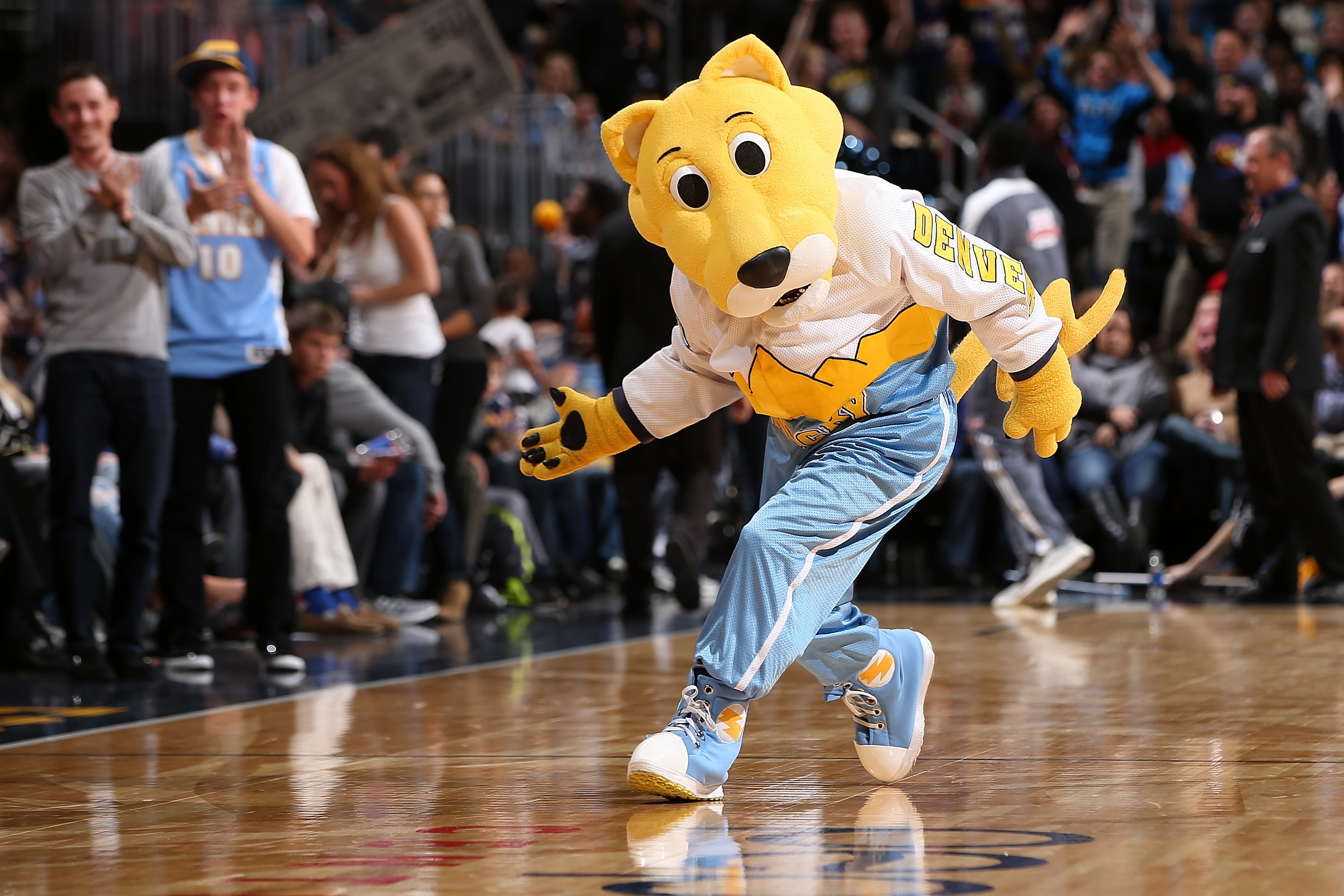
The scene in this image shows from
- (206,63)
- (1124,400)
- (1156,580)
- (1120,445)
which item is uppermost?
(206,63)

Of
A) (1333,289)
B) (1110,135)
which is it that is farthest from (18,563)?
(1110,135)

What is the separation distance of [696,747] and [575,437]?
2.39 feet

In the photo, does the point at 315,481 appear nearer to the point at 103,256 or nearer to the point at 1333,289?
the point at 103,256

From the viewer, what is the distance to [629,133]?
9.62 feet

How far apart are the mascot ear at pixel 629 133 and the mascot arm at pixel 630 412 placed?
13.5 inches

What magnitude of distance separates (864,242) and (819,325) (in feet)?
0.54

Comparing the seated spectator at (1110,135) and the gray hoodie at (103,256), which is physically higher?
the seated spectator at (1110,135)

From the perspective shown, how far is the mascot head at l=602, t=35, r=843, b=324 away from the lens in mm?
2740

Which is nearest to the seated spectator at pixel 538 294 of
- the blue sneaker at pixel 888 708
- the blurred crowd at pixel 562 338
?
the blurred crowd at pixel 562 338

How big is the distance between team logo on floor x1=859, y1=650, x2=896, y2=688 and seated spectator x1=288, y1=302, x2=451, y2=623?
10.5 ft

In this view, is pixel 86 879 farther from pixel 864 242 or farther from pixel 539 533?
pixel 539 533

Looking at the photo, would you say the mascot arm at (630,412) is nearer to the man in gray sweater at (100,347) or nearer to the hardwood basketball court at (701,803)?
the hardwood basketball court at (701,803)

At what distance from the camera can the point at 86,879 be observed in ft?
7.54

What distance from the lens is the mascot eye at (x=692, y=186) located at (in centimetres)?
279
